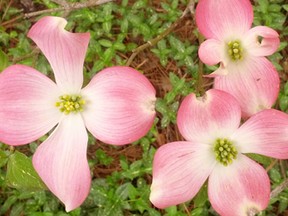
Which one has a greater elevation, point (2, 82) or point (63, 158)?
point (2, 82)

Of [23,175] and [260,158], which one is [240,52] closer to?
[260,158]

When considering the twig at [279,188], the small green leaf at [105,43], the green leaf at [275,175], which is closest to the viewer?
the twig at [279,188]

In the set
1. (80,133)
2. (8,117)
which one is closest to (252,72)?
(80,133)

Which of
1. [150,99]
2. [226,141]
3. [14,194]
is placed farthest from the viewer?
[14,194]

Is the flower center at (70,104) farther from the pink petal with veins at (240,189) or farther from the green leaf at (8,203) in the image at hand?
the green leaf at (8,203)

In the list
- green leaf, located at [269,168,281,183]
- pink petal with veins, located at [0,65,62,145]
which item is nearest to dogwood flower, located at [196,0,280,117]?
pink petal with veins, located at [0,65,62,145]

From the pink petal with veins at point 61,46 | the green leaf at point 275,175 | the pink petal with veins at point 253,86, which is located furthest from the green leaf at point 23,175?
the green leaf at point 275,175

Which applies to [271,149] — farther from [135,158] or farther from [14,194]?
[14,194]

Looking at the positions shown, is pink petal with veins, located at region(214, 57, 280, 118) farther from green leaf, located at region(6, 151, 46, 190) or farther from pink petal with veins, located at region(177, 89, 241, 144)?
green leaf, located at region(6, 151, 46, 190)
